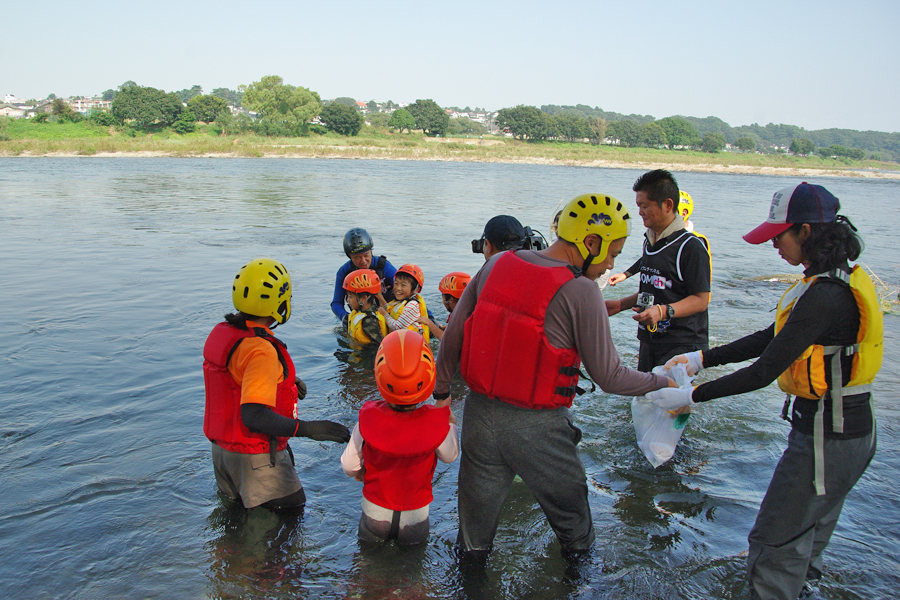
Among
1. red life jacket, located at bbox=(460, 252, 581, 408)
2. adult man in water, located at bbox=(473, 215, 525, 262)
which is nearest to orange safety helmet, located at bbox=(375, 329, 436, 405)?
red life jacket, located at bbox=(460, 252, 581, 408)

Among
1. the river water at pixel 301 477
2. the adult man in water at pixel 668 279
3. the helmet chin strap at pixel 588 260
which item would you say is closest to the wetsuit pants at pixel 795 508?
the river water at pixel 301 477

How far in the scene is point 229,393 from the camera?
3.47 metres

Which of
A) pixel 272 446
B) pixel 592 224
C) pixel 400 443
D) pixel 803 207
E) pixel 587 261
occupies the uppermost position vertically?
pixel 803 207

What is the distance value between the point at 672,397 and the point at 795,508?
78 cm

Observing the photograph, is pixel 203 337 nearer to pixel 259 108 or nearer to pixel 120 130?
pixel 120 130

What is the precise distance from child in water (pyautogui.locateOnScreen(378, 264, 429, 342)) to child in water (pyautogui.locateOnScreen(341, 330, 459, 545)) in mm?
3188

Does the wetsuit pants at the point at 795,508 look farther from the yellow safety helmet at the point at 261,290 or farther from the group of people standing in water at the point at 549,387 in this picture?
the yellow safety helmet at the point at 261,290

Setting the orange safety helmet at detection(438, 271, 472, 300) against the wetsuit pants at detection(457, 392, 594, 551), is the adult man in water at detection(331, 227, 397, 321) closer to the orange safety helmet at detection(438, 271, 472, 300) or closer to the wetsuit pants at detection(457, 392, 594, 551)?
the orange safety helmet at detection(438, 271, 472, 300)

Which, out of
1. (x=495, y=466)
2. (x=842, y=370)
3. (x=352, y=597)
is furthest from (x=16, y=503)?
(x=842, y=370)

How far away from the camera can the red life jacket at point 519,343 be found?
2.88 metres

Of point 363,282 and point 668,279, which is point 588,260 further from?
point 363,282

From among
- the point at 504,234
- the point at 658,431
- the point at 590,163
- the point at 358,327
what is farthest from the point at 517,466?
the point at 590,163

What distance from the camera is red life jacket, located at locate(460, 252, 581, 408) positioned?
2.88 meters

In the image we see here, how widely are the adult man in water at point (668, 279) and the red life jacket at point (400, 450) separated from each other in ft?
6.38
